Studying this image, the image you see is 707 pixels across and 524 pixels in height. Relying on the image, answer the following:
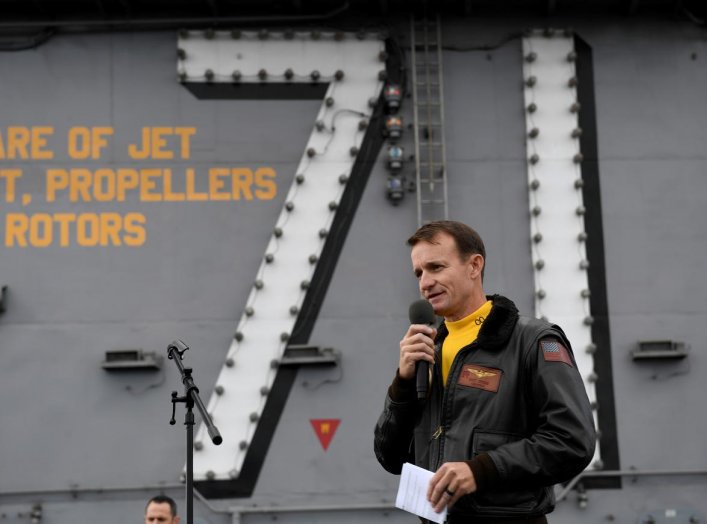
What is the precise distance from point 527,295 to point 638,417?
4.28 feet

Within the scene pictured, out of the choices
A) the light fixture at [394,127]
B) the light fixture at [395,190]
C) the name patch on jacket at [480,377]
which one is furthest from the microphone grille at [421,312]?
the light fixture at [394,127]

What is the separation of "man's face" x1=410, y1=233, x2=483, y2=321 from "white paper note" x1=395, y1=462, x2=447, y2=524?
20.3 inches

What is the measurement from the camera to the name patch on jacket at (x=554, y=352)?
116 inches

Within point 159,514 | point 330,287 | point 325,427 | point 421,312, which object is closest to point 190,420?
point 421,312

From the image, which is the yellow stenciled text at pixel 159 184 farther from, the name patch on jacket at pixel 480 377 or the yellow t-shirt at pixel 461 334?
the name patch on jacket at pixel 480 377

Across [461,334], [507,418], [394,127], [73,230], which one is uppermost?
[394,127]

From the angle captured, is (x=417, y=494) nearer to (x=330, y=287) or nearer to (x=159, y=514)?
(x=159, y=514)

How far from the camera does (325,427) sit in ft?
25.4

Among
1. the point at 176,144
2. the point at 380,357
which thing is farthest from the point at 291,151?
the point at 380,357

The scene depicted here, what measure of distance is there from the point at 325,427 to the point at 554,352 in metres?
4.98

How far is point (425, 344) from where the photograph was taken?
117 inches

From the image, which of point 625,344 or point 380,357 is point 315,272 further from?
point 625,344

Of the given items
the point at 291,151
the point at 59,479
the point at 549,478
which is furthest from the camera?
the point at 291,151

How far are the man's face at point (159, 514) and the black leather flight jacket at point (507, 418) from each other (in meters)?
3.90
